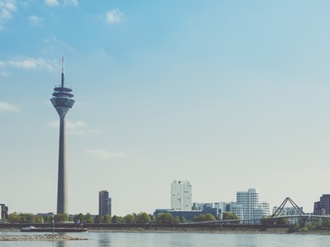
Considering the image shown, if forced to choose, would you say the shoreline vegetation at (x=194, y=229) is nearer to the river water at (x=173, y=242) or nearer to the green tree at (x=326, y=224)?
the green tree at (x=326, y=224)

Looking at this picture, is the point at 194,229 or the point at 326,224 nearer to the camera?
the point at 194,229

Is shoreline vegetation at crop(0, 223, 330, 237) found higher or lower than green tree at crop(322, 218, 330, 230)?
lower

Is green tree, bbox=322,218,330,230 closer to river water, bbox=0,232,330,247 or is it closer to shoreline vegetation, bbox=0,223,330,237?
shoreline vegetation, bbox=0,223,330,237

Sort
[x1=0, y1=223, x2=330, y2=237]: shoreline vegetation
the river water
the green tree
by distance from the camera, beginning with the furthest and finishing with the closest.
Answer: the green tree
[x1=0, y1=223, x2=330, y2=237]: shoreline vegetation
the river water

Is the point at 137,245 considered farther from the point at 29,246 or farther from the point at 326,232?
the point at 326,232

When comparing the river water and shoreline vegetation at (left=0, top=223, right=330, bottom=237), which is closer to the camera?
the river water

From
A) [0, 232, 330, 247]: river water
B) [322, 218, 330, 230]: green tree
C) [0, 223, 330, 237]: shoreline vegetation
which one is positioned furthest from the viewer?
[322, 218, 330, 230]: green tree

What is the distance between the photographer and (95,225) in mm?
198375

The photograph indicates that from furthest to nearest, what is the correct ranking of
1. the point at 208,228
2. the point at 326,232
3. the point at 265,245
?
the point at 208,228 → the point at 326,232 → the point at 265,245

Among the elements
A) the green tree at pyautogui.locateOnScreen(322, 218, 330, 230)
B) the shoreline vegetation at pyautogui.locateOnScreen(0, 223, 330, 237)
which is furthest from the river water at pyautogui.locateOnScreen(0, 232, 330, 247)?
the green tree at pyautogui.locateOnScreen(322, 218, 330, 230)

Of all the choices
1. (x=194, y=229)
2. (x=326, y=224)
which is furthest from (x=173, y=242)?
(x=326, y=224)

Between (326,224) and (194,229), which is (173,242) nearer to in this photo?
(194,229)

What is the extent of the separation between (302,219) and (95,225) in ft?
216

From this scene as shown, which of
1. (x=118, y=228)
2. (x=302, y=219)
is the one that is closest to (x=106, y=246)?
(x=118, y=228)
